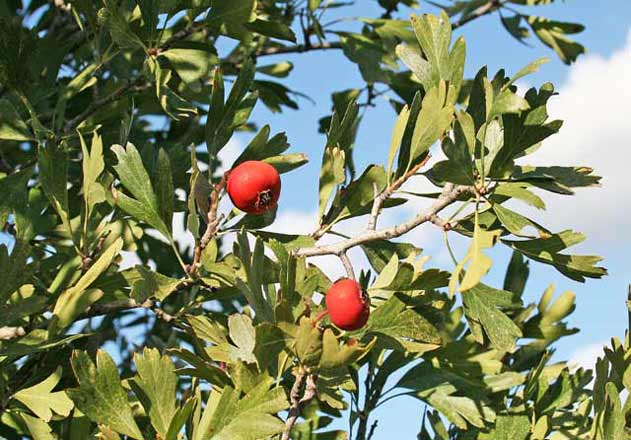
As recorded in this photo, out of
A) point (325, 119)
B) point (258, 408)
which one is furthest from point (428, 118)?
point (325, 119)

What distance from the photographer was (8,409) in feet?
6.14

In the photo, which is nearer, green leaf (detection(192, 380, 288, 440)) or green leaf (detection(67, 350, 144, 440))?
green leaf (detection(192, 380, 288, 440))

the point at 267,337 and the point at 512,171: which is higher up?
the point at 512,171

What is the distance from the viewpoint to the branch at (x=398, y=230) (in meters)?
1.55

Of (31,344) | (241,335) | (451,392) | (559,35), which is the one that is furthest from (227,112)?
(559,35)

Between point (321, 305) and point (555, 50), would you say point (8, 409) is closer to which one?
point (321, 305)

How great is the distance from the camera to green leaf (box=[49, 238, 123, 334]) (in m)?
1.61

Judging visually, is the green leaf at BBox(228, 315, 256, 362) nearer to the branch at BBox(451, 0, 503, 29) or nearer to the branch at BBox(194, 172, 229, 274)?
the branch at BBox(194, 172, 229, 274)

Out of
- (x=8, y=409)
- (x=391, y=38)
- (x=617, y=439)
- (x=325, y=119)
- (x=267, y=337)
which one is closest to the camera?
(x=267, y=337)

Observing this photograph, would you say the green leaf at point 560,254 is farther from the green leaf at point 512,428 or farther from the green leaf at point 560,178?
the green leaf at point 512,428

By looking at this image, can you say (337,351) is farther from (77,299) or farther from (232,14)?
(232,14)

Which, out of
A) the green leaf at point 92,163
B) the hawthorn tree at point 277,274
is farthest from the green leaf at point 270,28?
the green leaf at point 92,163

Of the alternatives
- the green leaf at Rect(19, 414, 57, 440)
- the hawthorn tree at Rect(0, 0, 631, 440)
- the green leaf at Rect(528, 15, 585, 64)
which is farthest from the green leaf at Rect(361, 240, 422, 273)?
the green leaf at Rect(528, 15, 585, 64)

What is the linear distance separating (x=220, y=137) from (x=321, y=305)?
0.40 metres
